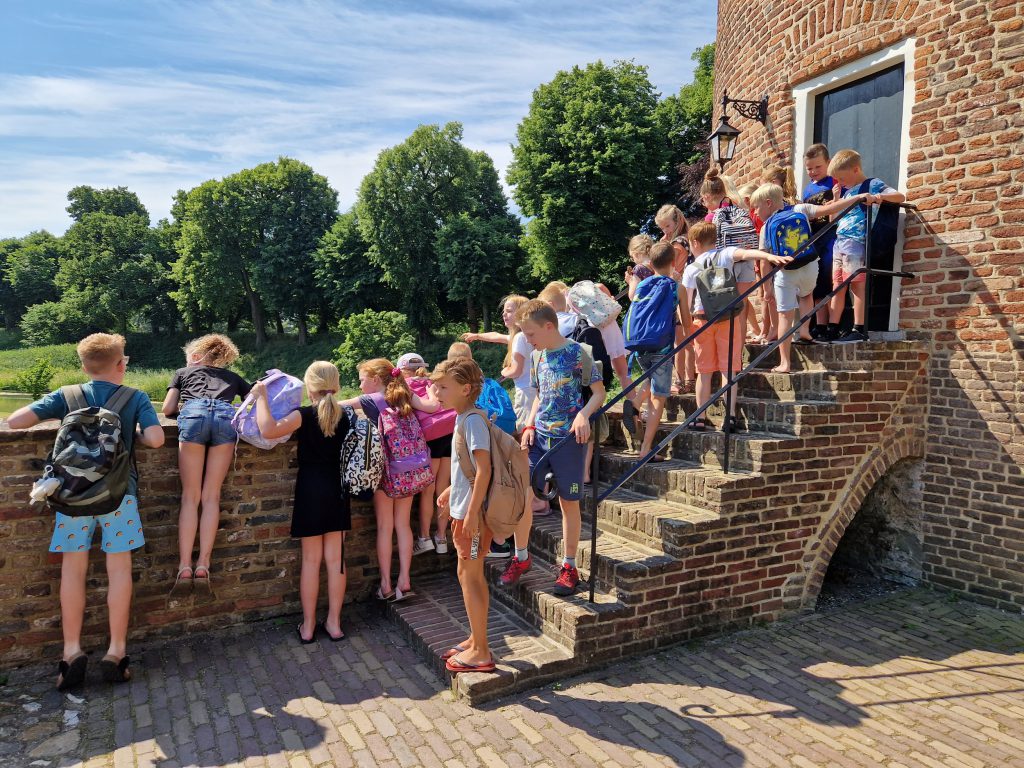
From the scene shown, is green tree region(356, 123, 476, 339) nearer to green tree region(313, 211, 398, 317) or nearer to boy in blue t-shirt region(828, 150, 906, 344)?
green tree region(313, 211, 398, 317)

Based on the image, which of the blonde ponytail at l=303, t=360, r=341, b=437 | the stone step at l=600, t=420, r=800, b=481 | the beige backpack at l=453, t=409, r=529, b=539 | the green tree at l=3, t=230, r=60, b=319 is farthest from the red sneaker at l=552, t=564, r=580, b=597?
the green tree at l=3, t=230, r=60, b=319

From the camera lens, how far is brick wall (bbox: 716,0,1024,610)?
516 cm

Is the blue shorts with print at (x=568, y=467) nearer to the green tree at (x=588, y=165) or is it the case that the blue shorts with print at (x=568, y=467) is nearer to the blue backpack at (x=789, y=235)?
the blue backpack at (x=789, y=235)

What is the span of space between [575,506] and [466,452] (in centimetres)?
97

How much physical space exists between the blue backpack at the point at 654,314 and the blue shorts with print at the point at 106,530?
3759mm

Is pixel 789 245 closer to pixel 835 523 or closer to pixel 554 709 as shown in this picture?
pixel 835 523

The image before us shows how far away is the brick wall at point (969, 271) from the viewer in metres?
5.16

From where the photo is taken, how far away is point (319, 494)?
14.8 ft

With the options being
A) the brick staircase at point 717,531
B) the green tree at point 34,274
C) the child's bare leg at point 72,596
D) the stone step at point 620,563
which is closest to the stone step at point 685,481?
the brick staircase at point 717,531

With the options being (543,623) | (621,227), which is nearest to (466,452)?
(543,623)

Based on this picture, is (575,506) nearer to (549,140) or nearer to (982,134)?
(982,134)

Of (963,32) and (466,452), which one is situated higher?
(963,32)

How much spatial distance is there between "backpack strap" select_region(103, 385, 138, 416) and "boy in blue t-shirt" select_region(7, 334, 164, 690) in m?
0.02

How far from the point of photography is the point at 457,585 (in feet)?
17.2
